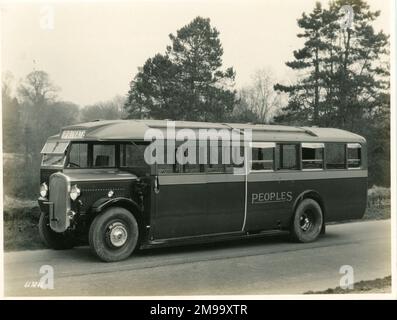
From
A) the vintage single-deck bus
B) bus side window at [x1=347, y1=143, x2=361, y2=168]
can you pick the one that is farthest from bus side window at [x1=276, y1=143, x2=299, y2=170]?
bus side window at [x1=347, y1=143, x2=361, y2=168]

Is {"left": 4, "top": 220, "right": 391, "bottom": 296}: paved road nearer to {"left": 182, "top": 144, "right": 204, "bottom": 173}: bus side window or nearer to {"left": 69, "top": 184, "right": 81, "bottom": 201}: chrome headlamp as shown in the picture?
{"left": 69, "top": 184, "right": 81, "bottom": 201}: chrome headlamp

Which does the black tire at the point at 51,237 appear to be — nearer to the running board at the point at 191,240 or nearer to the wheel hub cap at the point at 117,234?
the wheel hub cap at the point at 117,234

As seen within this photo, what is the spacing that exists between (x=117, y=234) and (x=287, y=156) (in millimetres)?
4291

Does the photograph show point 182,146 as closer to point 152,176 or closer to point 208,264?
point 152,176

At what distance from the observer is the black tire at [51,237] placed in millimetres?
10336

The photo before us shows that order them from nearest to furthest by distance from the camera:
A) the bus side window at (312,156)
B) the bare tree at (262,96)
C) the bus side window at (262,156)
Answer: the bus side window at (262,156) < the bus side window at (312,156) < the bare tree at (262,96)

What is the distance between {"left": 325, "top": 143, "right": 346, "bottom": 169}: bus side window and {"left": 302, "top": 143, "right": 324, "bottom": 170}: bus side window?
0.16 meters

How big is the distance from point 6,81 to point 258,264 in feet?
19.1

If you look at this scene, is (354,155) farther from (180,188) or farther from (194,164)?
(180,188)

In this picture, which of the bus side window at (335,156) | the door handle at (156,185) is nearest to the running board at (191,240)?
the door handle at (156,185)

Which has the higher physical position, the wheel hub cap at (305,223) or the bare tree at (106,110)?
the bare tree at (106,110)

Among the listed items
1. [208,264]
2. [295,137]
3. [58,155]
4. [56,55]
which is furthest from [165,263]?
[56,55]

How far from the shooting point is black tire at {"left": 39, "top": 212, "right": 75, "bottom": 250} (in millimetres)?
10336

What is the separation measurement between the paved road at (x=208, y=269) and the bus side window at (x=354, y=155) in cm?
193
